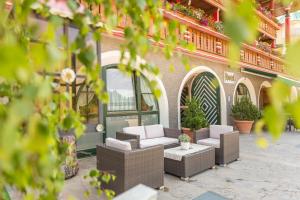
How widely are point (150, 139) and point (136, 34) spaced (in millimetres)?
5847

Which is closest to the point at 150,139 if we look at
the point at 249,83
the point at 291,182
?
the point at 291,182

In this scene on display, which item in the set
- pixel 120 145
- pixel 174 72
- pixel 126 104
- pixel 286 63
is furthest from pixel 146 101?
pixel 286 63

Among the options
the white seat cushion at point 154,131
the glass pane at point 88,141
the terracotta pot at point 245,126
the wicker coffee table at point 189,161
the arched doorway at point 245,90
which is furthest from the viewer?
the arched doorway at point 245,90

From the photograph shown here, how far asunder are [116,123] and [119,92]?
0.95 m

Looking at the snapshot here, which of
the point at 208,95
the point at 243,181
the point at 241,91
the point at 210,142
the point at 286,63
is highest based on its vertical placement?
the point at 241,91

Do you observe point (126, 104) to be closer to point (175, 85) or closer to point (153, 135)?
point (153, 135)

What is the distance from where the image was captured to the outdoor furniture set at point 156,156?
12.0 ft

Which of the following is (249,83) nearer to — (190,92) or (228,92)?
(228,92)

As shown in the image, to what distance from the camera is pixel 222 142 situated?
17.8 feet

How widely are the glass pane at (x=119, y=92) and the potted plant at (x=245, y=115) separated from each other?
5.19 metres

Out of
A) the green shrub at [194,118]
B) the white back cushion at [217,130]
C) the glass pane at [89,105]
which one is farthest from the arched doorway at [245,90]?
the glass pane at [89,105]

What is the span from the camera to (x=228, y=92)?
35.8ft

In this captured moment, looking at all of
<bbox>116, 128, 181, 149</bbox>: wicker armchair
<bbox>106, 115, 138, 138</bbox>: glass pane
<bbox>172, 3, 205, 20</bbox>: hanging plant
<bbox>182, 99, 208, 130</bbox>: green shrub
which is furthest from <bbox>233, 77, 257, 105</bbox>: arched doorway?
<bbox>106, 115, 138, 138</bbox>: glass pane

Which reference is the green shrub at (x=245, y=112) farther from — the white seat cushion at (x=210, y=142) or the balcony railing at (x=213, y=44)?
the white seat cushion at (x=210, y=142)
